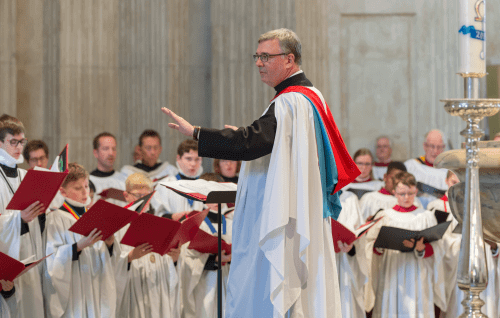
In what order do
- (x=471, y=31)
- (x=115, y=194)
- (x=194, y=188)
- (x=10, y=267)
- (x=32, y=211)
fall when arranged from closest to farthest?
(x=471, y=31) < (x=194, y=188) < (x=10, y=267) < (x=32, y=211) < (x=115, y=194)

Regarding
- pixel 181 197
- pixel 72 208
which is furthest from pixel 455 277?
pixel 72 208

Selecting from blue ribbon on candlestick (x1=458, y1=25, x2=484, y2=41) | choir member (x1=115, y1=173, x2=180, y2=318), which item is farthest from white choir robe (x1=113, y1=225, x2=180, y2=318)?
blue ribbon on candlestick (x1=458, y1=25, x2=484, y2=41)

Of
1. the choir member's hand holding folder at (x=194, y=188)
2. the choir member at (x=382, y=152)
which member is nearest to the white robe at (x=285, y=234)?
the choir member's hand holding folder at (x=194, y=188)

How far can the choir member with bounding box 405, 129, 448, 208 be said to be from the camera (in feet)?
23.5

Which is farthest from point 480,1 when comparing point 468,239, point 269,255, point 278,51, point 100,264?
point 100,264

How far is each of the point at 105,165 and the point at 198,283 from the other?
210 centimetres

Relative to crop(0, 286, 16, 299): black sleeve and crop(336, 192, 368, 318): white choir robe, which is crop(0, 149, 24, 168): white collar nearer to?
crop(0, 286, 16, 299): black sleeve

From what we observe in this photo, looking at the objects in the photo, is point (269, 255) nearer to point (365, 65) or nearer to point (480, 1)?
point (480, 1)

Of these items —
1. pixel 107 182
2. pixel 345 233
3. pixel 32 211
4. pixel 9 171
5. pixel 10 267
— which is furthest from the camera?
pixel 107 182

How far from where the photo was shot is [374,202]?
689 centimetres

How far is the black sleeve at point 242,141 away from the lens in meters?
3.21

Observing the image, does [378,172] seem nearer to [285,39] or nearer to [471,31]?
[285,39]

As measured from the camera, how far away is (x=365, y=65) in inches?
364

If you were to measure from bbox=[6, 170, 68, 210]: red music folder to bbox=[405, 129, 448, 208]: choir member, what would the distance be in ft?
14.3
